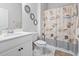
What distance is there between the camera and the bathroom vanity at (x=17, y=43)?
60.2 inches

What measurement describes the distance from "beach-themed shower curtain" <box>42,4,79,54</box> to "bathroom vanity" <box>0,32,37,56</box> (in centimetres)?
21

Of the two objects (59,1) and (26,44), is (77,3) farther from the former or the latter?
(26,44)

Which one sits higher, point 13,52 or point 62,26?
point 62,26

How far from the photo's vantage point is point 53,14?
164 cm

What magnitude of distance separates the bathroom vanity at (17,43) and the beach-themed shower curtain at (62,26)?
21cm

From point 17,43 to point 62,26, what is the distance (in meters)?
0.62

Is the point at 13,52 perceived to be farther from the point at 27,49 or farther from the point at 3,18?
the point at 3,18

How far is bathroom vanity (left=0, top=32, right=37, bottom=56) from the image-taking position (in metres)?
1.53

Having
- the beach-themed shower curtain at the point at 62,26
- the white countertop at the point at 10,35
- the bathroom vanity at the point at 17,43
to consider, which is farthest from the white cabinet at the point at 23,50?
the beach-themed shower curtain at the point at 62,26

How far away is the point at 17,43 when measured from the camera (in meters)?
1.62

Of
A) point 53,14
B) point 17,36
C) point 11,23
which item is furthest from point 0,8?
point 53,14

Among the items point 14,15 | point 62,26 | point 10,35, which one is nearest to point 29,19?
point 14,15

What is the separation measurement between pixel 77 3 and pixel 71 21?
246 mm

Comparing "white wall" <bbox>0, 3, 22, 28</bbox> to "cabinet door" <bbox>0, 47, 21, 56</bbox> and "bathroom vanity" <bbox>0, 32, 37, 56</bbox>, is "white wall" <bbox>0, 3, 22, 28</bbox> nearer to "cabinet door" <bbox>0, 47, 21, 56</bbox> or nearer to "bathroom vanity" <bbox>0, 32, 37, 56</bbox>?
"bathroom vanity" <bbox>0, 32, 37, 56</bbox>
